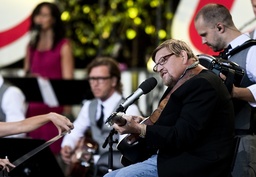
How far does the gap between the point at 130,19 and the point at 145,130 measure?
20.7 feet

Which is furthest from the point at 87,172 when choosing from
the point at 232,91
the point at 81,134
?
the point at 232,91

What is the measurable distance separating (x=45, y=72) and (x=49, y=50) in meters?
0.26

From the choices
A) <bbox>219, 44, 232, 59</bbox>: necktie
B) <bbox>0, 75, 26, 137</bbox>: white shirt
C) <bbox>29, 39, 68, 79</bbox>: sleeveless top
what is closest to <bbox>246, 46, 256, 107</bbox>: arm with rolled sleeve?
<bbox>219, 44, 232, 59</bbox>: necktie

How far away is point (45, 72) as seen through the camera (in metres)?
9.24

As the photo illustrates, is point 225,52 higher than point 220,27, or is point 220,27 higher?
point 220,27

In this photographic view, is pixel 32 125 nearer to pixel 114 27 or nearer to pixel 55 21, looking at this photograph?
pixel 55 21

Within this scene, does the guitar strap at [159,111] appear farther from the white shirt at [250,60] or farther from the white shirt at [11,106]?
the white shirt at [11,106]

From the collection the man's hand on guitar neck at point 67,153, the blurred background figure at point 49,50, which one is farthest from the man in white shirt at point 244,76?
the blurred background figure at point 49,50

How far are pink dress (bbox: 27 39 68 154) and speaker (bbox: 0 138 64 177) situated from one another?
77.8 inches

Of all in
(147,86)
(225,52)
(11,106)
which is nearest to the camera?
(147,86)

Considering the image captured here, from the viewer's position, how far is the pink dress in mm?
8898

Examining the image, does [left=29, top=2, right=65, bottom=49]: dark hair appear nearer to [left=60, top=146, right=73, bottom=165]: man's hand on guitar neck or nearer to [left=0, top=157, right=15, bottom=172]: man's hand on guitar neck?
[left=60, top=146, right=73, bottom=165]: man's hand on guitar neck

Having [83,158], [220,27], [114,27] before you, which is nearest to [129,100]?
[220,27]

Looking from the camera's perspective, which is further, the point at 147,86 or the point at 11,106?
the point at 11,106
